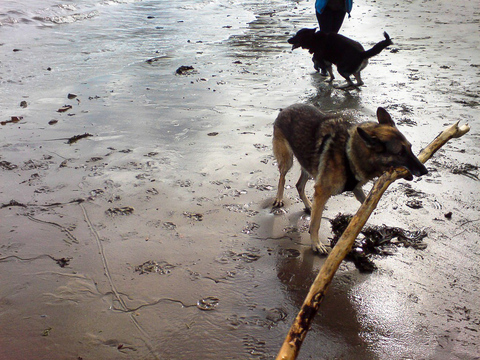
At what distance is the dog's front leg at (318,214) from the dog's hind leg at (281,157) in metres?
0.74

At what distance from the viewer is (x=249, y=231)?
3.99m

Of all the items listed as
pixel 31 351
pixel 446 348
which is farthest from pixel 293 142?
pixel 31 351

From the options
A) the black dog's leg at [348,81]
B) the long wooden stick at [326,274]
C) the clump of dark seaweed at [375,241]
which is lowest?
the clump of dark seaweed at [375,241]

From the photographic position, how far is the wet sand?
110 inches

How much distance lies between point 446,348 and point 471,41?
31.7 ft

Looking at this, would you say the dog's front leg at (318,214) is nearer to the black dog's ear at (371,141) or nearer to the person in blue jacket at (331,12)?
the black dog's ear at (371,141)

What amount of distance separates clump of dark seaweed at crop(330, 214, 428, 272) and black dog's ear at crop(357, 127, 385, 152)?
87cm

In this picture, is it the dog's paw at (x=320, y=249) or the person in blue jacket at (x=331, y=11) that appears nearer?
the dog's paw at (x=320, y=249)

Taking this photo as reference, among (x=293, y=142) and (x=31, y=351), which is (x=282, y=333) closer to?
(x=31, y=351)

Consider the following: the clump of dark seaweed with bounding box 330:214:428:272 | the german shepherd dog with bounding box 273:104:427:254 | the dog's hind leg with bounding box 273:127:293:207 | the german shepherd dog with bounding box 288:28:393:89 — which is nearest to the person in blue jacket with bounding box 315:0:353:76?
the german shepherd dog with bounding box 288:28:393:89

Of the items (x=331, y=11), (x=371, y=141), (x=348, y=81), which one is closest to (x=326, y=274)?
(x=371, y=141)

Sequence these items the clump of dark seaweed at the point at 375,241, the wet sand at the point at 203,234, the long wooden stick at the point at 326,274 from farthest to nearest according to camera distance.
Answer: the clump of dark seaweed at the point at 375,241 → the wet sand at the point at 203,234 → the long wooden stick at the point at 326,274

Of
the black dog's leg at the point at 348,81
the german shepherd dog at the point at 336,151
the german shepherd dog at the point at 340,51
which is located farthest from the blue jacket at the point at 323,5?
the german shepherd dog at the point at 336,151

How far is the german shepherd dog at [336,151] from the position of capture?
3219 mm
